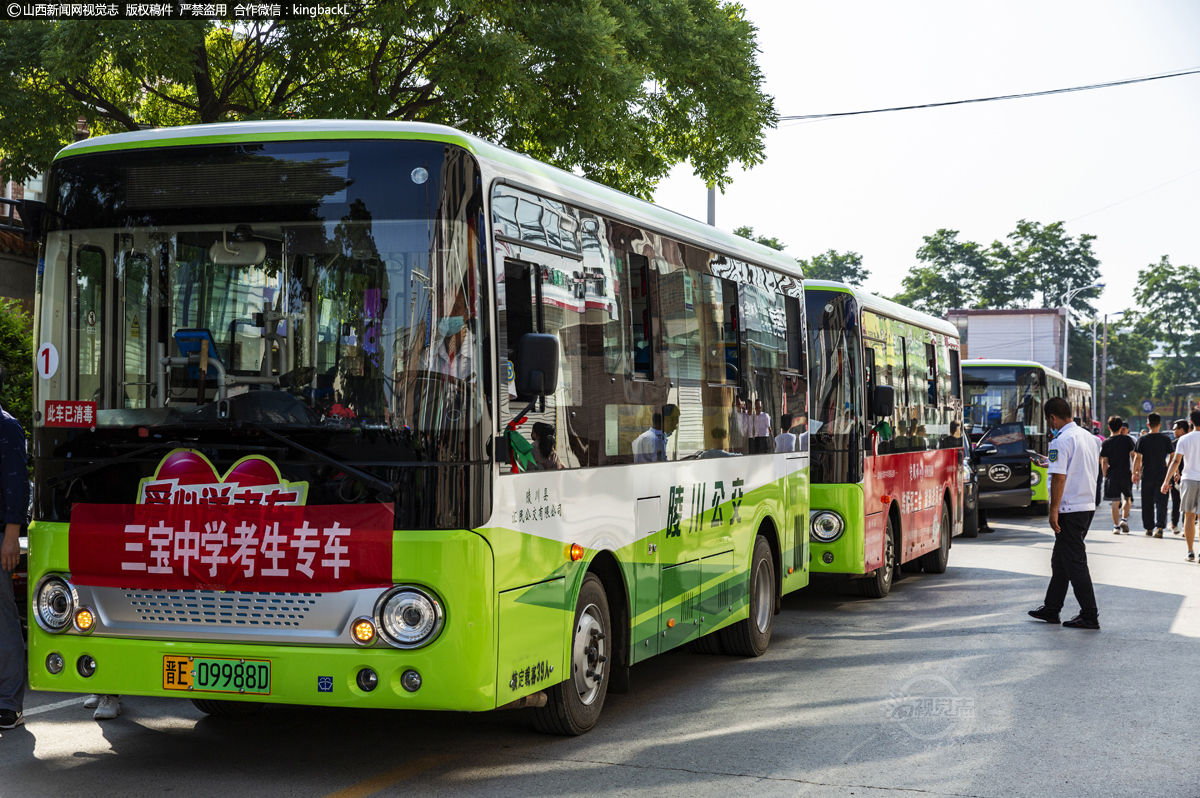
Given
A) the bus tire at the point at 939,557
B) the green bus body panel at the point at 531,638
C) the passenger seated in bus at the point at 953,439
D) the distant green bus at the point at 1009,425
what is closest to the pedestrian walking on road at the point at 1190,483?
the passenger seated in bus at the point at 953,439

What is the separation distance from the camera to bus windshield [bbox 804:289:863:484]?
41.1 feet

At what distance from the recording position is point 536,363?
5895 mm

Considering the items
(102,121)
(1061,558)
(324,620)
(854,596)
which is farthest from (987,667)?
(102,121)

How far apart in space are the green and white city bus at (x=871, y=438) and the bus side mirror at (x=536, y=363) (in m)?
6.78

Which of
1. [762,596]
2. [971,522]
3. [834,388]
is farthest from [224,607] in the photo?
[971,522]

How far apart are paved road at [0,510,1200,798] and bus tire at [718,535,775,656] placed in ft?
0.50

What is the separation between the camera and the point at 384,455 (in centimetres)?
583

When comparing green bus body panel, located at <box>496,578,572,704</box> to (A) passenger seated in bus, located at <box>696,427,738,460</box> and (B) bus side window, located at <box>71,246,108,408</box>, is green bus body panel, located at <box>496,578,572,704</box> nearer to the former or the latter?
(B) bus side window, located at <box>71,246,108,408</box>

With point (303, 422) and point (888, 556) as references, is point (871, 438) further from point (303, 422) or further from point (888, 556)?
point (303, 422)

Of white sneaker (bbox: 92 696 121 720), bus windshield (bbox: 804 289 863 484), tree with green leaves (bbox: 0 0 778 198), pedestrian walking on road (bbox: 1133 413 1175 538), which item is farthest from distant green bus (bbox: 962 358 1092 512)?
white sneaker (bbox: 92 696 121 720)

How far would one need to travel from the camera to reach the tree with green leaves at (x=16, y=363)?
14359 mm

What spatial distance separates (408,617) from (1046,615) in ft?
25.5

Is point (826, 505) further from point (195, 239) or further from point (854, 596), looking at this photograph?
point (195, 239)

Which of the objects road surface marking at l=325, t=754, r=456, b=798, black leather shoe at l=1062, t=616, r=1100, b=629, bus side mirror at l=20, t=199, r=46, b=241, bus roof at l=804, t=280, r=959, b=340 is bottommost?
black leather shoe at l=1062, t=616, r=1100, b=629
